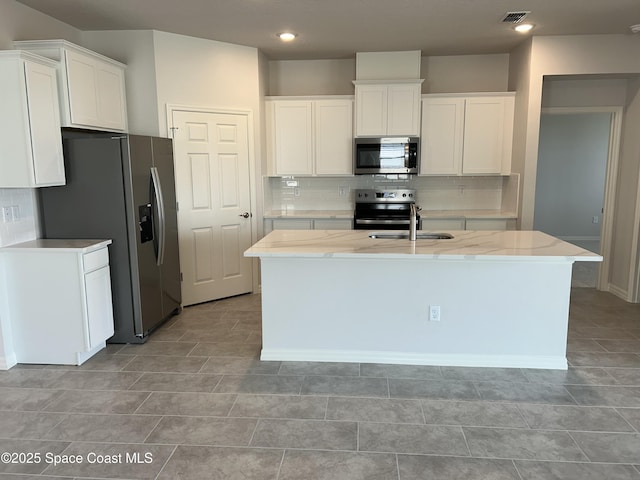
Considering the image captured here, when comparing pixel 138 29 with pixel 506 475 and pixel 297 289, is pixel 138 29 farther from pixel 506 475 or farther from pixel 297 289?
pixel 506 475

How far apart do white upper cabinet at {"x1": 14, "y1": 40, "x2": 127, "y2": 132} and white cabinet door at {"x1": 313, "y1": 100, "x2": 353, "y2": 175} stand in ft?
6.96

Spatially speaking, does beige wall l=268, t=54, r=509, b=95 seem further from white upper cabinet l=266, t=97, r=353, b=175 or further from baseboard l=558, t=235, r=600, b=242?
baseboard l=558, t=235, r=600, b=242

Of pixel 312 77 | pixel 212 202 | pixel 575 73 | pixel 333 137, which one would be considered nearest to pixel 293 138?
pixel 333 137

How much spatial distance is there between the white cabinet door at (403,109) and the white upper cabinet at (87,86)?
2.78 m

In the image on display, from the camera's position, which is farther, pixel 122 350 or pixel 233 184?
pixel 233 184

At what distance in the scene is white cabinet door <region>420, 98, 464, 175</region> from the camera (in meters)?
5.25

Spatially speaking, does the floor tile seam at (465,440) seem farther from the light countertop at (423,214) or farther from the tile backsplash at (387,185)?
the tile backsplash at (387,185)

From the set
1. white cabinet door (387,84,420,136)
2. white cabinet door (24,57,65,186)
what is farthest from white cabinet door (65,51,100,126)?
white cabinet door (387,84,420,136)

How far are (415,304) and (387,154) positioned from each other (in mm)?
2455

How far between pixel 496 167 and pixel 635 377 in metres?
2.82

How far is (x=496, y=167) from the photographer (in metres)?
5.31

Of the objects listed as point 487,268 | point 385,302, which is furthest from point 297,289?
point 487,268

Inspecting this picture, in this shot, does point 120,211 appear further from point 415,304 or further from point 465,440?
point 465,440

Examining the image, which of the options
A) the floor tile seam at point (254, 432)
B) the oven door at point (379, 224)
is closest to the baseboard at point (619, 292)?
the oven door at point (379, 224)
